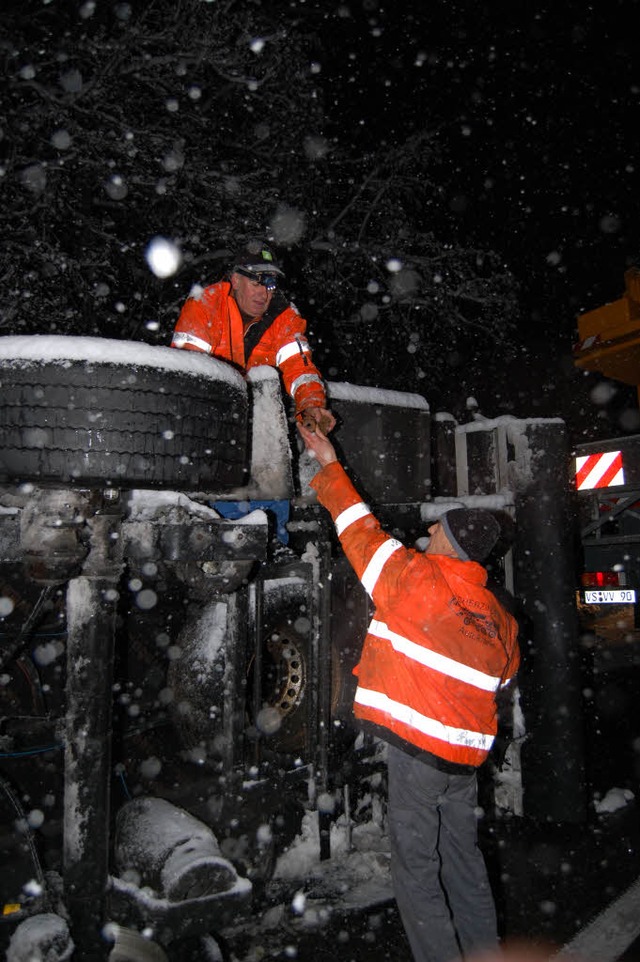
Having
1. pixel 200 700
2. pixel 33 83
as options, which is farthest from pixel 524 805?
pixel 33 83

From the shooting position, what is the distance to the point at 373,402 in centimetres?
407

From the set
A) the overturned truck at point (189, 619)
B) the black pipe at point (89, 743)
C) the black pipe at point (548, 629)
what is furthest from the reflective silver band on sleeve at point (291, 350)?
the black pipe at point (548, 629)

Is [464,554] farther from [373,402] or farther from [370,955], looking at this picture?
[370,955]

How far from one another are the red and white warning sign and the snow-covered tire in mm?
4329

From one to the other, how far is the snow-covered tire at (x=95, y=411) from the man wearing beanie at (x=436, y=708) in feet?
3.17

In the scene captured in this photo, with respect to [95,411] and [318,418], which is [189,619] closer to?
[318,418]

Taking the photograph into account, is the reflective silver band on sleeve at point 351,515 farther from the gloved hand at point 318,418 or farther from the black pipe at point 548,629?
the black pipe at point 548,629

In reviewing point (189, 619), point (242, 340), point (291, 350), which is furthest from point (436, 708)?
point (242, 340)

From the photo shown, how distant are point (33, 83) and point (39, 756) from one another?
6728 millimetres

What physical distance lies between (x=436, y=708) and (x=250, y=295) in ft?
8.08

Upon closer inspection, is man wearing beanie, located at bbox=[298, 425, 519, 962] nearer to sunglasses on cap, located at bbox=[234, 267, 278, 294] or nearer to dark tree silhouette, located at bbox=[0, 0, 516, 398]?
sunglasses on cap, located at bbox=[234, 267, 278, 294]

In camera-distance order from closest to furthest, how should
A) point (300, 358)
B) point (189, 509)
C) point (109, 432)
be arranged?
point (109, 432) < point (189, 509) < point (300, 358)

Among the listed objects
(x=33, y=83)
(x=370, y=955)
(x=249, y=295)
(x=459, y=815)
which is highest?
(x=33, y=83)

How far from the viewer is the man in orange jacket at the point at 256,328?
133 inches
